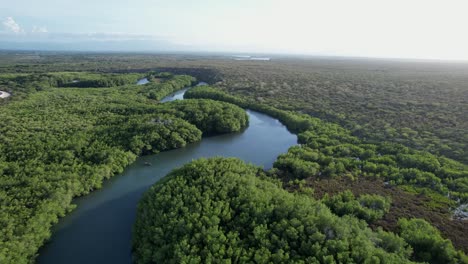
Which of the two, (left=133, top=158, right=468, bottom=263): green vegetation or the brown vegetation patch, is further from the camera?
the brown vegetation patch

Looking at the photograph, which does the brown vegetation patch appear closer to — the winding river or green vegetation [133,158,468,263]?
green vegetation [133,158,468,263]

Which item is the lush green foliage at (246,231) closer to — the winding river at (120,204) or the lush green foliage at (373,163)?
the winding river at (120,204)

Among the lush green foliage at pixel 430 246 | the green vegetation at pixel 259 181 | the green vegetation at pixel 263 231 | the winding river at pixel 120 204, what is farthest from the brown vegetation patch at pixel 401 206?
the winding river at pixel 120 204

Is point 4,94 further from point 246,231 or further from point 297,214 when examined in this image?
point 297,214

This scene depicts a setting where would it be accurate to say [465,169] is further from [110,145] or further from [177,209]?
[110,145]

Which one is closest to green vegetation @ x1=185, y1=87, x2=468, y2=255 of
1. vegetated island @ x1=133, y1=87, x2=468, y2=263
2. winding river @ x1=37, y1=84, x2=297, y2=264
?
vegetated island @ x1=133, y1=87, x2=468, y2=263

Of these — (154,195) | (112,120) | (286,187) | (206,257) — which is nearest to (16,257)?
(154,195)
